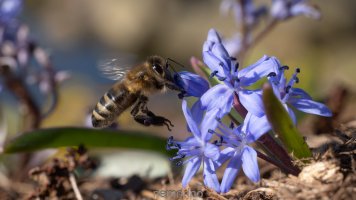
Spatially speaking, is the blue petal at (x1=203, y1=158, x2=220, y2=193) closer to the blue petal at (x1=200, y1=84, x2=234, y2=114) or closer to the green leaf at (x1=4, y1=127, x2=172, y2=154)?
the blue petal at (x1=200, y1=84, x2=234, y2=114)

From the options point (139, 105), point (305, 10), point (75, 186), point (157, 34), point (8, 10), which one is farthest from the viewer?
point (157, 34)

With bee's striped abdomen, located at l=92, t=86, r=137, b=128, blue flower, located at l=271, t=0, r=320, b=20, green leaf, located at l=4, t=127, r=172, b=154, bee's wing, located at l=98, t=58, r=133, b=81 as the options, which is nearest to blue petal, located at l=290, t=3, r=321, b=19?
blue flower, located at l=271, t=0, r=320, b=20

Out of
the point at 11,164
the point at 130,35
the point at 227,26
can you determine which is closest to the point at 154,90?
the point at 11,164

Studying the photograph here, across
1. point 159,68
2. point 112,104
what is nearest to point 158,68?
point 159,68

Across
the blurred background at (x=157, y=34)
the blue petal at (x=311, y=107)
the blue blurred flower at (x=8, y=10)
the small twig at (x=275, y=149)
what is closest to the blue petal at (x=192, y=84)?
the small twig at (x=275, y=149)

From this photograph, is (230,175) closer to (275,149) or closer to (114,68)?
(275,149)

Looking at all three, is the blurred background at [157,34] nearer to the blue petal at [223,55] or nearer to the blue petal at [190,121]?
the blue petal at [223,55]
